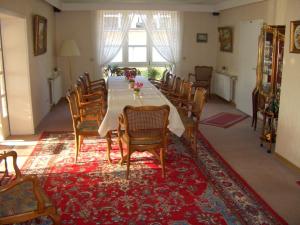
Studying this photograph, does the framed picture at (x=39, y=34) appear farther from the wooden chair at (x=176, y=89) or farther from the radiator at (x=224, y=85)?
the radiator at (x=224, y=85)

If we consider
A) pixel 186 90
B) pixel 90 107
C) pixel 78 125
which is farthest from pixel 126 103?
pixel 186 90

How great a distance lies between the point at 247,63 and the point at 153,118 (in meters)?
4.42

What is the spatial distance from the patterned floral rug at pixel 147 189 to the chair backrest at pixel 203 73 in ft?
14.5

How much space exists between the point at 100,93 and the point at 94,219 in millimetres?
2738

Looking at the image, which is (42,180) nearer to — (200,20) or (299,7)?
(299,7)

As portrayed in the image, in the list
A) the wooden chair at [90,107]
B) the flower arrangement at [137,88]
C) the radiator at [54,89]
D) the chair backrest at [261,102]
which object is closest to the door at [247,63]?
the chair backrest at [261,102]

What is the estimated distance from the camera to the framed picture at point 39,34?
614 centimetres

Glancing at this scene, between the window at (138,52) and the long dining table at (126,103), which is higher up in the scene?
the window at (138,52)

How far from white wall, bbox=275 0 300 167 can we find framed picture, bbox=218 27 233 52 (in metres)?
4.08

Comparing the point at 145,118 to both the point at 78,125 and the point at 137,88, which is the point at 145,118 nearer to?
the point at 78,125

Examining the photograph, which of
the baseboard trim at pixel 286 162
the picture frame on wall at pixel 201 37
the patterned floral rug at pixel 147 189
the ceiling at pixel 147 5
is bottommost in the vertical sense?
the patterned floral rug at pixel 147 189

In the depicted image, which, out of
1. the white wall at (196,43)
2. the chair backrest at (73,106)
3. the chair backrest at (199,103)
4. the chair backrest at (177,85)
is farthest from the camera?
the white wall at (196,43)

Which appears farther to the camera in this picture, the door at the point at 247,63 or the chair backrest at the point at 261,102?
the door at the point at 247,63

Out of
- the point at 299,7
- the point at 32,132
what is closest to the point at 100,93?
the point at 32,132
